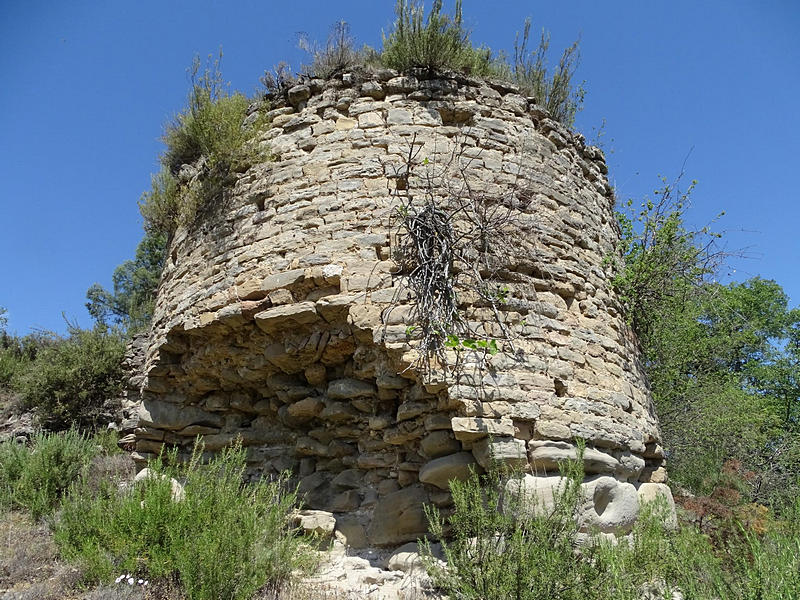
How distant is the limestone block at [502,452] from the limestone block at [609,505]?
1.63 ft

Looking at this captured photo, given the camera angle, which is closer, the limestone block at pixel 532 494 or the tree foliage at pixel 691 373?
the limestone block at pixel 532 494

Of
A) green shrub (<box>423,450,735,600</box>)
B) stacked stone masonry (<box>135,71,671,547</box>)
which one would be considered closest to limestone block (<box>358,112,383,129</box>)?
stacked stone masonry (<box>135,71,671,547</box>)

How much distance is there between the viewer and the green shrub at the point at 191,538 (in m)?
2.86

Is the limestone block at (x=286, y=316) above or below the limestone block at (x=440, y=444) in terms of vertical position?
above

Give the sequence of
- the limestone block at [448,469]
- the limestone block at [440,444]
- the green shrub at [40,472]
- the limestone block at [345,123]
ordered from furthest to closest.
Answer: the limestone block at [345,123]
the green shrub at [40,472]
the limestone block at [440,444]
the limestone block at [448,469]

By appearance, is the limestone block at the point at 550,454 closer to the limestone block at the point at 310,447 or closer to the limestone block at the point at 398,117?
the limestone block at the point at 310,447

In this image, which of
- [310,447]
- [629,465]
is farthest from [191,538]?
[629,465]

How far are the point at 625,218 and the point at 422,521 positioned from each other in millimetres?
4221

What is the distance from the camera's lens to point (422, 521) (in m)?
3.66

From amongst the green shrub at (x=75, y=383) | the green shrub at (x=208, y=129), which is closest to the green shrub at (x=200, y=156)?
the green shrub at (x=208, y=129)

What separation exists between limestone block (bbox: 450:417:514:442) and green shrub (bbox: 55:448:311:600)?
1254mm

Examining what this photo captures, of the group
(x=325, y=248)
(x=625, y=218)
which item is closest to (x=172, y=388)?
(x=325, y=248)

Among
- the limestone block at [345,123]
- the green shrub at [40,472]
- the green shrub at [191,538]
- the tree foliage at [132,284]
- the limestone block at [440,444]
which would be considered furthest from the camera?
the tree foliage at [132,284]

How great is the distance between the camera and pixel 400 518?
12.2ft
